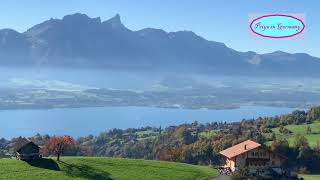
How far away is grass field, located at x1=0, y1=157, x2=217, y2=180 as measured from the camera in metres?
81.2

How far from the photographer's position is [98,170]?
87000 millimetres

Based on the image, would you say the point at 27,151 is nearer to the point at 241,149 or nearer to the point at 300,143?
the point at 241,149

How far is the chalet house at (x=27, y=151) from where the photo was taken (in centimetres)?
8844

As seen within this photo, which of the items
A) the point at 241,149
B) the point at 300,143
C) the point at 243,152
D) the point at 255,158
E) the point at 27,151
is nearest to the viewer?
the point at 27,151

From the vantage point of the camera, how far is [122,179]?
3260 inches

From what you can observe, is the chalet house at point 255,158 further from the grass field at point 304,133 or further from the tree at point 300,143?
the grass field at point 304,133

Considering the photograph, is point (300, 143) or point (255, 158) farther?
point (300, 143)

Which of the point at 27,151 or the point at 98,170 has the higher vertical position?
the point at 27,151

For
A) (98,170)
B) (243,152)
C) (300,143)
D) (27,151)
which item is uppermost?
(300,143)

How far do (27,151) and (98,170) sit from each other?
1196 centimetres

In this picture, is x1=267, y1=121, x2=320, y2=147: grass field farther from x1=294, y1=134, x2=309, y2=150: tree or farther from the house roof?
the house roof

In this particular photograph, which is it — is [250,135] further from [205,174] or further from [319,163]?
[205,174]

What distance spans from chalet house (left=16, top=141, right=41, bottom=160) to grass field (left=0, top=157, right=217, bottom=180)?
142cm

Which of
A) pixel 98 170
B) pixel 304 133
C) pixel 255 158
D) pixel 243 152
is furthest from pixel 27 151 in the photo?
pixel 304 133
